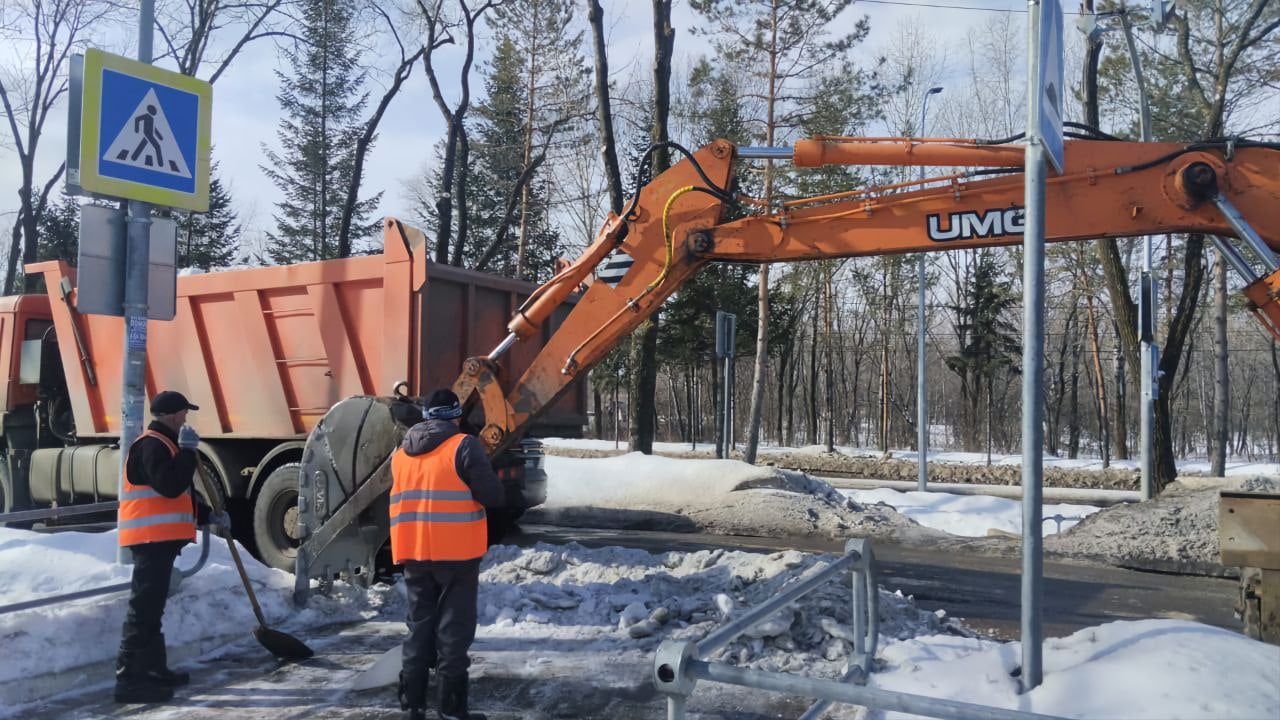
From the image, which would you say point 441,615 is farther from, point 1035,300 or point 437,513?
point 1035,300

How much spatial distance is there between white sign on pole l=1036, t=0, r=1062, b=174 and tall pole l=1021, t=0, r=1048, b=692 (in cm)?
1

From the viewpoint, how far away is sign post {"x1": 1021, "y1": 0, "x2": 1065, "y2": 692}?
3.63m

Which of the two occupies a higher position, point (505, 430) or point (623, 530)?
point (505, 430)

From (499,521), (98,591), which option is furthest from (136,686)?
(499,521)

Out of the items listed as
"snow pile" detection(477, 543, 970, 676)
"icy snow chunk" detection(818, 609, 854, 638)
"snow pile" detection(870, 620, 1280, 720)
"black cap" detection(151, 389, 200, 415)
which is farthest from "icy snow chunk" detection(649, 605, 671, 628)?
"black cap" detection(151, 389, 200, 415)

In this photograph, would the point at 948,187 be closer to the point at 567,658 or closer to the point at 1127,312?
the point at 567,658

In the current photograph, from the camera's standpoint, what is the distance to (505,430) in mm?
7316

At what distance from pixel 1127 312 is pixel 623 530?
9003mm

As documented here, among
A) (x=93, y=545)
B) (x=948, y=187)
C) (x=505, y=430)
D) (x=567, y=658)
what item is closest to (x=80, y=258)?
(x=93, y=545)

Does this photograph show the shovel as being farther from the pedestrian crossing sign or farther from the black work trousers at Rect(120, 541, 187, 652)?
the pedestrian crossing sign

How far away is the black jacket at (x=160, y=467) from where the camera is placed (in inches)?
211

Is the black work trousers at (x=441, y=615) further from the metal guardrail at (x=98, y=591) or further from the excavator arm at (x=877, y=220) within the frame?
the excavator arm at (x=877, y=220)

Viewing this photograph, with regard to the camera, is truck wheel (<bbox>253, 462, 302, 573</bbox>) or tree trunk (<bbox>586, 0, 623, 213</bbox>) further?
tree trunk (<bbox>586, 0, 623, 213</bbox>)

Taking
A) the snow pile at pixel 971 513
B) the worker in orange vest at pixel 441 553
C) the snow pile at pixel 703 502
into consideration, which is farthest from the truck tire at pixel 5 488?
the snow pile at pixel 971 513
